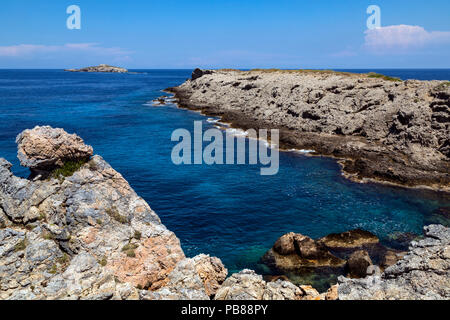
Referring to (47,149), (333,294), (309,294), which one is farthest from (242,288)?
(47,149)

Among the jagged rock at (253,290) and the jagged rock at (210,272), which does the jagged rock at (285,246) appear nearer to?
the jagged rock at (210,272)

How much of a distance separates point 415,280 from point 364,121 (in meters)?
54.8

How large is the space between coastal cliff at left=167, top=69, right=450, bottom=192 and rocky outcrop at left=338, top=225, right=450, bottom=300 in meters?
29.3

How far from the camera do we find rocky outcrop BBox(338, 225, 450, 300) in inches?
526

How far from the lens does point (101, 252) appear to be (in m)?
16.3

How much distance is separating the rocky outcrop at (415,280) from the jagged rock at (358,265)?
23.9 feet

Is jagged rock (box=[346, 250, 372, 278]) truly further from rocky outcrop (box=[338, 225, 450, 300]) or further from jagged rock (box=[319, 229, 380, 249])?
rocky outcrop (box=[338, 225, 450, 300])

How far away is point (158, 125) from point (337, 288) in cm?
7419

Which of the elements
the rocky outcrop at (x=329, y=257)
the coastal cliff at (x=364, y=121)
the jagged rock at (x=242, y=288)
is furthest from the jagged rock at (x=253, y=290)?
the coastal cliff at (x=364, y=121)

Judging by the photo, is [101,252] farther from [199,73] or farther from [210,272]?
[199,73]

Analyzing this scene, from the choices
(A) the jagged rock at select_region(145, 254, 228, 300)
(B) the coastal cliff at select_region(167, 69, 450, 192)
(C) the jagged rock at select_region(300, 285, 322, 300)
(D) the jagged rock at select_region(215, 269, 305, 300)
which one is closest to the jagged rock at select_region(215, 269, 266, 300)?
(D) the jagged rock at select_region(215, 269, 305, 300)

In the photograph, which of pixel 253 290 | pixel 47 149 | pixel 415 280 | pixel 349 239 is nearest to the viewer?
pixel 253 290

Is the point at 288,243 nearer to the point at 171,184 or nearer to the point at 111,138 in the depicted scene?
the point at 171,184

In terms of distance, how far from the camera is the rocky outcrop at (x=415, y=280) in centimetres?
1336
